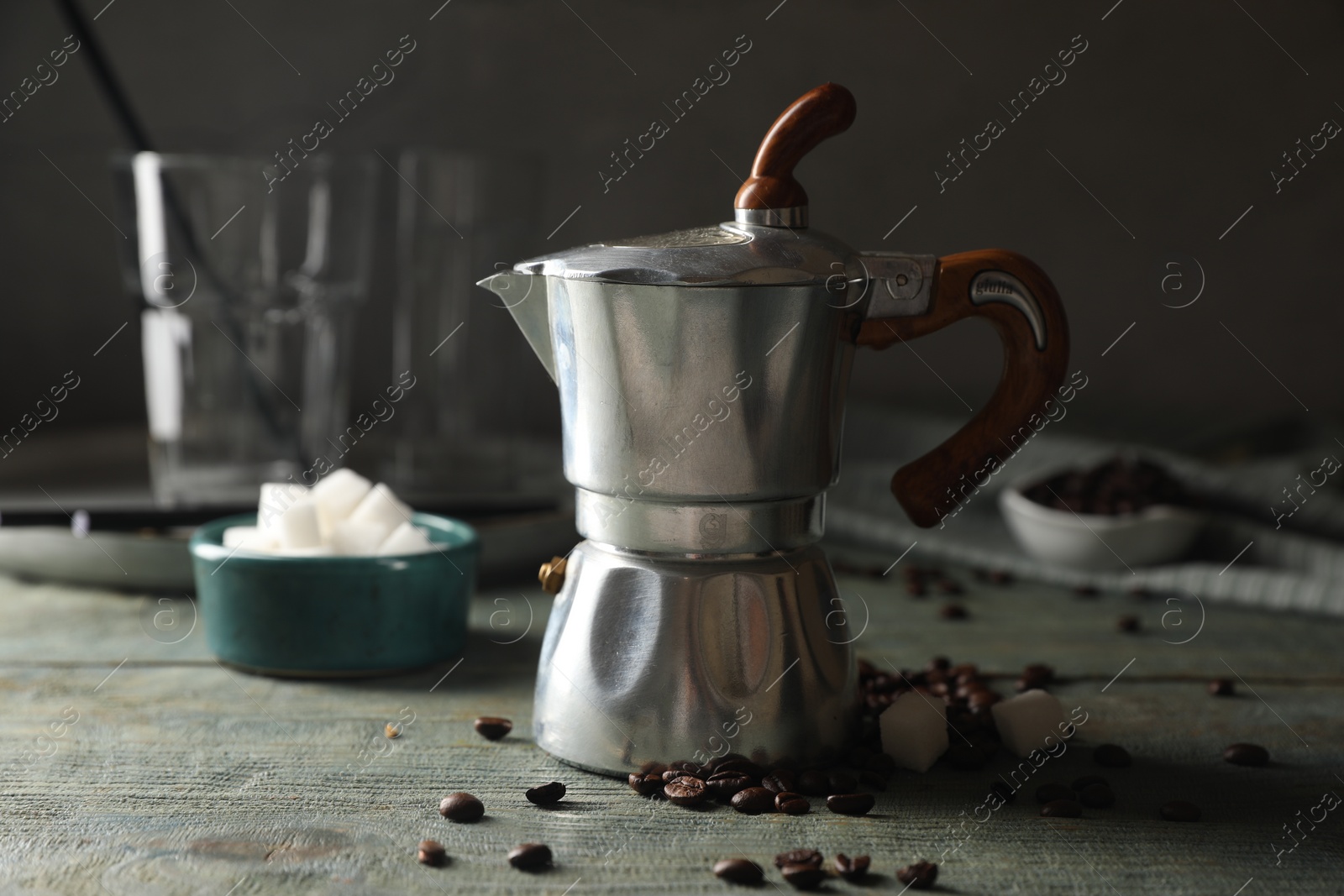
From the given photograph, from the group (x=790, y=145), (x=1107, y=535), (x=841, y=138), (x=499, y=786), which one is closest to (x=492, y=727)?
(x=499, y=786)

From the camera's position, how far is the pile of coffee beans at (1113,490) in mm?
1221

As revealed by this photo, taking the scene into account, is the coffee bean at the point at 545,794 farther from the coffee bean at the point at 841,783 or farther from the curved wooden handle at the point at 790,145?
the curved wooden handle at the point at 790,145

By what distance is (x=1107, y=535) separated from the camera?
3.87ft

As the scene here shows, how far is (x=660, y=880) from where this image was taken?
0.59 m

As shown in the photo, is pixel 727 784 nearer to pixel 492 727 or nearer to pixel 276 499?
pixel 492 727

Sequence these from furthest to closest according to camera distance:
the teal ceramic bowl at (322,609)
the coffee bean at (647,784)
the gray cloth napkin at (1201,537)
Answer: the gray cloth napkin at (1201,537) < the teal ceramic bowl at (322,609) < the coffee bean at (647,784)

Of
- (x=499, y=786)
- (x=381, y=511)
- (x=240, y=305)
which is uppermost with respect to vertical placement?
(x=240, y=305)

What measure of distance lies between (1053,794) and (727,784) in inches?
7.0

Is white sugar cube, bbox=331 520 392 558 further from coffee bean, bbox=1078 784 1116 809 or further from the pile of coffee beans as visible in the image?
the pile of coffee beans

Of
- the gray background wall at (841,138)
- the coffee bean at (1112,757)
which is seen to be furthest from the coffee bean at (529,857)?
the gray background wall at (841,138)

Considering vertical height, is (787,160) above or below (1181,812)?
above

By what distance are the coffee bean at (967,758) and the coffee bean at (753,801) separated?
134 millimetres

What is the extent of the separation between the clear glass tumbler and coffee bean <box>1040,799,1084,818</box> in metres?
0.86

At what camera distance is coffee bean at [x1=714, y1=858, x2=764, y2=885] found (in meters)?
0.59
